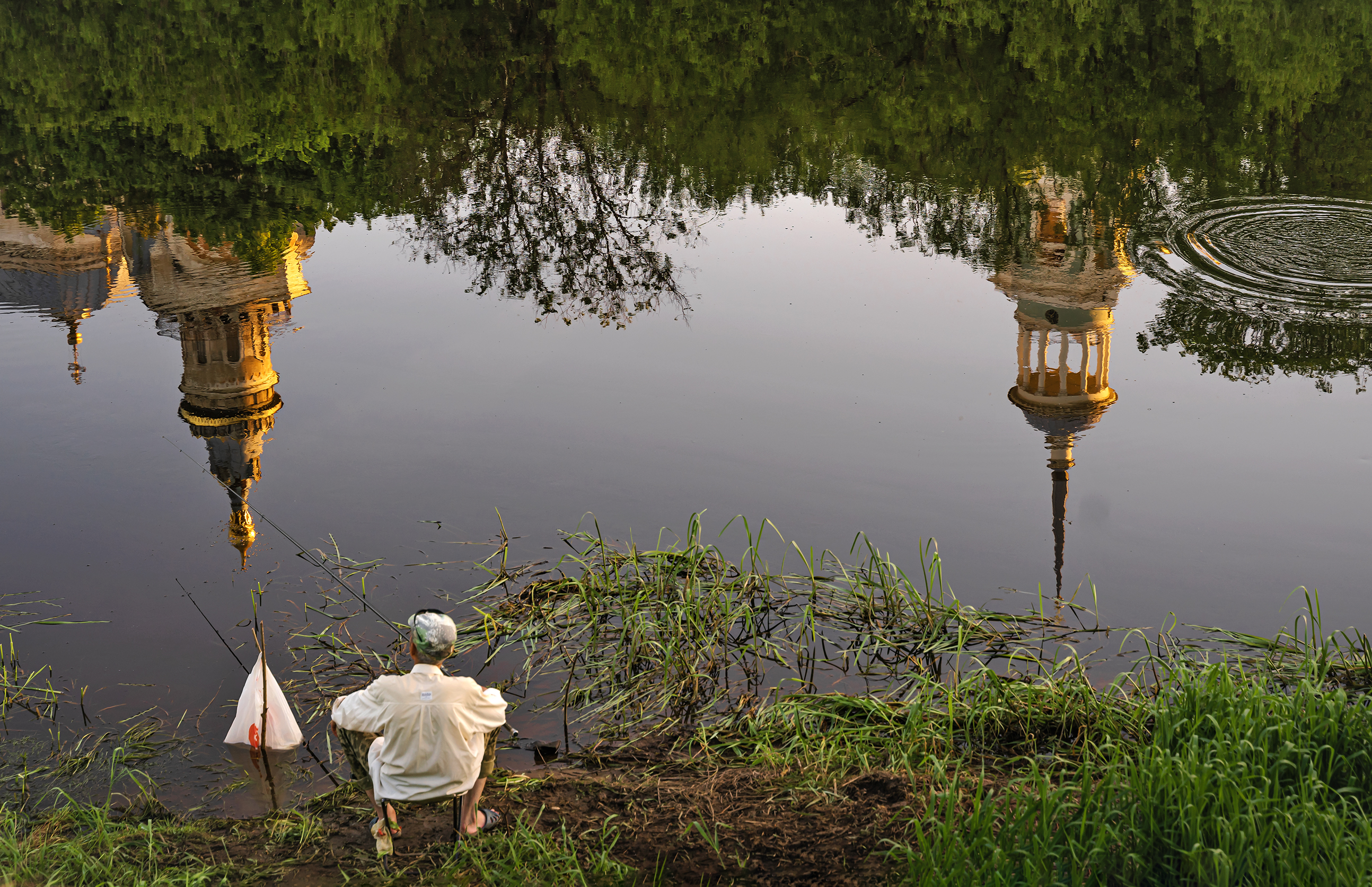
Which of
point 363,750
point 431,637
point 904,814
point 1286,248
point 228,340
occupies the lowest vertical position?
point 904,814

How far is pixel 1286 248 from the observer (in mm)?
14672

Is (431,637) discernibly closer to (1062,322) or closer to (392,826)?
(392,826)

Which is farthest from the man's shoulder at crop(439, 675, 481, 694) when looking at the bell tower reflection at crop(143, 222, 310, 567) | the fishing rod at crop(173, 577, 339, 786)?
the bell tower reflection at crop(143, 222, 310, 567)

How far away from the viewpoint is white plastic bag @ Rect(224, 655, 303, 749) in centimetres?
639

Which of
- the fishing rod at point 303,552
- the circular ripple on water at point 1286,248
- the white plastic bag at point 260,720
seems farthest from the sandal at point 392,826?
the circular ripple on water at point 1286,248

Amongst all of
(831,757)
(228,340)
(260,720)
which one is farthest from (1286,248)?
(260,720)

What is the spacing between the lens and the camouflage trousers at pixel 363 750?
5645 mm

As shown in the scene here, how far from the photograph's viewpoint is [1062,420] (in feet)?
35.0

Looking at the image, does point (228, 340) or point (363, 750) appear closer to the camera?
point (363, 750)

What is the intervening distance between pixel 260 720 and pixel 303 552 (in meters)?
2.66

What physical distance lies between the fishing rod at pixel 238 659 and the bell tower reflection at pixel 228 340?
59cm

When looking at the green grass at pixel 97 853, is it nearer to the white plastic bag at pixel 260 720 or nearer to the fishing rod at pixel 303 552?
the white plastic bag at pixel 260 720

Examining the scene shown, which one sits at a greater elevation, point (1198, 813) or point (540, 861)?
point (1198, 813)

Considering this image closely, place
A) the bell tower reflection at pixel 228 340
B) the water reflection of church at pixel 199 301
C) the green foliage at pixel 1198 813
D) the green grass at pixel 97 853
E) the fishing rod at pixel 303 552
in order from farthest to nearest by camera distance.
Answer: the water reflection of church at pixel 199 301, the bell tower reflection at pixel 228 340, the fishing rod at pixel 303 552, the green grass at pixel 97 853, the green foliage at pixel 1198 813
